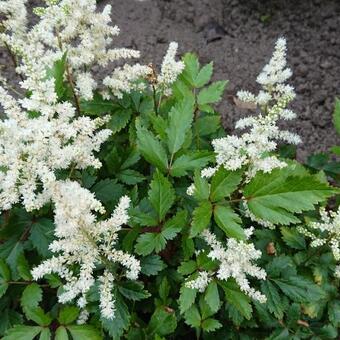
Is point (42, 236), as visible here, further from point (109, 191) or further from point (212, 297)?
point (212, 297)

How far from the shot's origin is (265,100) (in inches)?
106

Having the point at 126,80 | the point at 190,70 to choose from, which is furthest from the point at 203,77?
the point at 126,80

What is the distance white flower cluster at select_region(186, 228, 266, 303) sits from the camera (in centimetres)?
221

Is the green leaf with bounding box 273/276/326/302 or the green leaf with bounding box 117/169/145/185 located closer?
the green leaf with bounding box 273/276/326/302

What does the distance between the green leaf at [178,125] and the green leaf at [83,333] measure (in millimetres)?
972

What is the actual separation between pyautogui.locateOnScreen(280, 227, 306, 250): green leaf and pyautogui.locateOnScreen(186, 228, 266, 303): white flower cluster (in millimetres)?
478

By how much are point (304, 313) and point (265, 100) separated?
129 centimetres

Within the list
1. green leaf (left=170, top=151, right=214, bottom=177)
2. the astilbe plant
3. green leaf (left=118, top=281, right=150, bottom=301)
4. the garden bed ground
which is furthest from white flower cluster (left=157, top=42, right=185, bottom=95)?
the garden bed ground

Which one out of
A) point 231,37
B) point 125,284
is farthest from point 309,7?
point 125,284

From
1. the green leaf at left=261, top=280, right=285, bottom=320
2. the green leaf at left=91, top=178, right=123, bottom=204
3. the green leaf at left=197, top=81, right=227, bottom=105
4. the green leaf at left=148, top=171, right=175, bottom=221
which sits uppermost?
the green leaf at left=197, top=81, right=227, bottom=105

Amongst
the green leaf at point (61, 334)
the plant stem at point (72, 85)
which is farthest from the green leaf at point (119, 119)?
the green leaf at point (61, 334)

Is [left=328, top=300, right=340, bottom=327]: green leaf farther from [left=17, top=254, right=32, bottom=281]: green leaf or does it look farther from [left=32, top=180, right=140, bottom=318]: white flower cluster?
[left=17, top=254, right=32, bottom=281]: green leaf

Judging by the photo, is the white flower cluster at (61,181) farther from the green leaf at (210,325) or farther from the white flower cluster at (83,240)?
the green leaf at (210,325)

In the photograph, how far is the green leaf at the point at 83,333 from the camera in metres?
2.19
